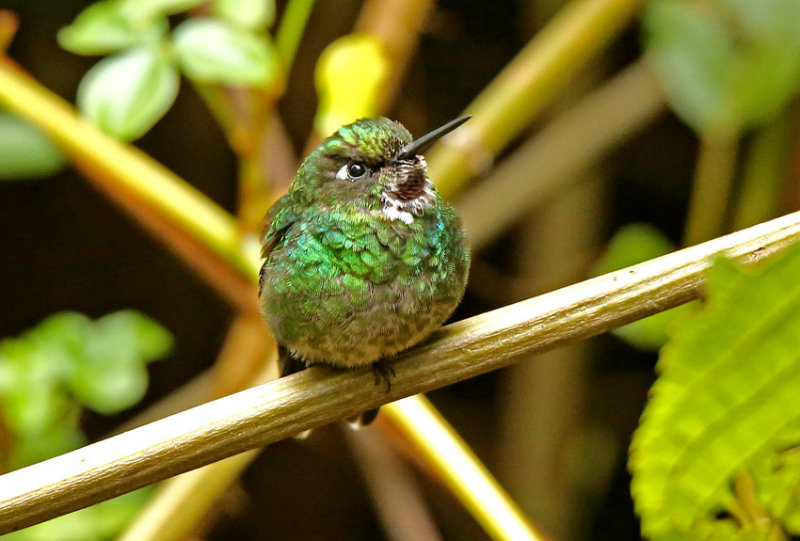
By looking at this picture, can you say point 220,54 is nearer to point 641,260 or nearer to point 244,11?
point 244,11

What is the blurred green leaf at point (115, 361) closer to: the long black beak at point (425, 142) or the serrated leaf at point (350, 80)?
the serrated leaf at point (350, 80)

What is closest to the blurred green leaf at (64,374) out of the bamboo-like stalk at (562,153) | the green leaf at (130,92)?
the green leaf at (130,92)

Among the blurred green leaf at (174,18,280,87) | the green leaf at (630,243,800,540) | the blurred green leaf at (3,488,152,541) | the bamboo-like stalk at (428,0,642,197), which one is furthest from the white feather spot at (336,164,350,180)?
the blurred green leaf at (3,488,152,541)

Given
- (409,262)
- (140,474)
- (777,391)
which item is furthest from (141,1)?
(777,391)

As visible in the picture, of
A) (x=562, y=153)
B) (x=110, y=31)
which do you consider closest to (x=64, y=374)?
(x=110, y=31)

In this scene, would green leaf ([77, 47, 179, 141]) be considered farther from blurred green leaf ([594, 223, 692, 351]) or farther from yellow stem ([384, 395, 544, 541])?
blurred green leaf ([594, 223, 692, 351])

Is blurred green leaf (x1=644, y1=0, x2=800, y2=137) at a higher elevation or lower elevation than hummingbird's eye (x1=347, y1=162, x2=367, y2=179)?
higher

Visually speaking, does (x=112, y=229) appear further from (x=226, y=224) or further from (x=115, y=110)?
(x=115, y=110)

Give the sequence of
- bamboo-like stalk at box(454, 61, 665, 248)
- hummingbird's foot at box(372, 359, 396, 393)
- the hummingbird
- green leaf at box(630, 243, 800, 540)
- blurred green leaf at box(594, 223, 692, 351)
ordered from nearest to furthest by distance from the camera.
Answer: green leaf at box(630, 243, 800, 540) → hummingbird's foot at box(372, 359, 396, 393) → the hummingbird → blurred green leaf at box(594, 223, 692, 351) → bamboo-like stalk at box(454, 61, 665, 248)

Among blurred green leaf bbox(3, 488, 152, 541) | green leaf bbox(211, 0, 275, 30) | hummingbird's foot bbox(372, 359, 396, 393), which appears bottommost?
hummingbird's foot bbox(372, 359, 396, 393)
